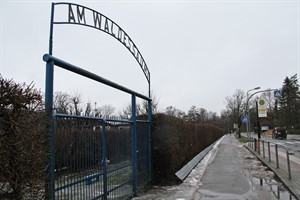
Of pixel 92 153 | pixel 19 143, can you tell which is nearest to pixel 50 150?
pixel 19 143

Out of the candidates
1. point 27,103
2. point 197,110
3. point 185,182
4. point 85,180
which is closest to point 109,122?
→ point 85,180

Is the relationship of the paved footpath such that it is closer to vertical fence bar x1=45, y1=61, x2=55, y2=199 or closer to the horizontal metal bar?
the horizontal metal bar

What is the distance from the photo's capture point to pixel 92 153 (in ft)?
18.4

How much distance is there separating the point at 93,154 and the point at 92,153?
51 millimetres

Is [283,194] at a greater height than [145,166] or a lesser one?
lesser

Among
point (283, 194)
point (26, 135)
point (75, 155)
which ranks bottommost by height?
point (283, 194)

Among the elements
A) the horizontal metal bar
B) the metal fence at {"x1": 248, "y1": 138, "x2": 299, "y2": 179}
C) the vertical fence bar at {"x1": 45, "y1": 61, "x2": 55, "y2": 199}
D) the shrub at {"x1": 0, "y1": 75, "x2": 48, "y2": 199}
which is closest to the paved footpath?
the metal fence at {"x1": 248, "y1": 138, "x2": 299, "y2": 179}

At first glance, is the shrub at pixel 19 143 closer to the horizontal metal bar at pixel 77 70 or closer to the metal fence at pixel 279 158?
→ the horizontal metal bar at pixel 77 70

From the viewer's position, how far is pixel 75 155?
4.90 m

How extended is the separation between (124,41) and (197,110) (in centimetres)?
10259

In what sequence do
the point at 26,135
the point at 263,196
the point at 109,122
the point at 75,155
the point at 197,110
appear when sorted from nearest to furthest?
the point at 26,135
the point at 75,155
the point at 109,122
the point at 263,196
the point at 197,110

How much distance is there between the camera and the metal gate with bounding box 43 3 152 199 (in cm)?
434

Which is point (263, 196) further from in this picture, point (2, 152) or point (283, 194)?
point (2, 152)

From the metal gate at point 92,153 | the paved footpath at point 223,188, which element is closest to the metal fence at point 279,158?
the paved footpath at point 223,188
